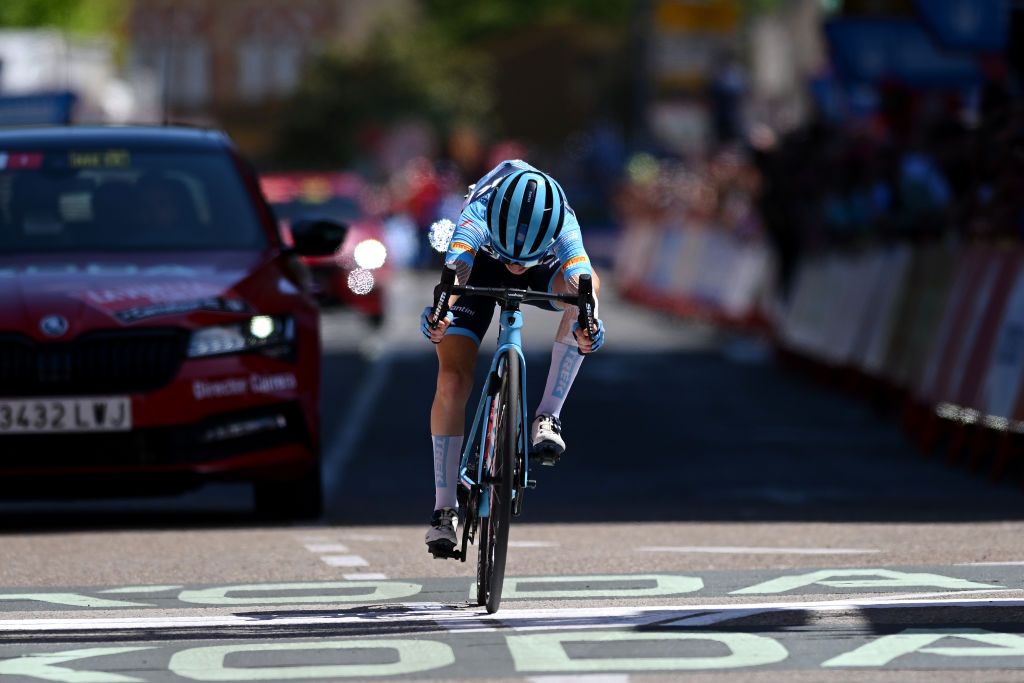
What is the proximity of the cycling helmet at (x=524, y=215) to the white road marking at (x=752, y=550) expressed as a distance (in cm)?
235

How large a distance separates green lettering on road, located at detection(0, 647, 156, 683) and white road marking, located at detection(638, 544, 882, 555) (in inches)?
130

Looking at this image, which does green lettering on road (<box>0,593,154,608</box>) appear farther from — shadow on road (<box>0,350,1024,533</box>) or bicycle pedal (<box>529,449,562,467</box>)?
shadow on road (<box>0,350,1024,533</box>)

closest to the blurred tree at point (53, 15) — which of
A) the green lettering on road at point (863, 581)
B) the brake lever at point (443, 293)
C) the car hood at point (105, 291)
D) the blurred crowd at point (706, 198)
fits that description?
the blurred crowd at point (706, 198)

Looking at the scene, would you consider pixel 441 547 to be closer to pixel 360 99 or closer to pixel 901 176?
pixel 901 176

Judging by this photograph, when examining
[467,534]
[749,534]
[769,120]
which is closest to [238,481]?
[749,534]

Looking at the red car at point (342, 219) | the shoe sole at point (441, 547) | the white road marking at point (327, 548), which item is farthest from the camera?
the red car at point (342, 219)

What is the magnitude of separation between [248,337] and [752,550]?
2.48 m

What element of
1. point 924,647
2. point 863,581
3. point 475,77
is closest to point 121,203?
point 863,581

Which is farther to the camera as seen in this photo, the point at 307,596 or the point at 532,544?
the point at 532,544

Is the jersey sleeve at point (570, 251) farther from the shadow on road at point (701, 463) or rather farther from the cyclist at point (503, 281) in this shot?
the shadow on road at point (701, 463)

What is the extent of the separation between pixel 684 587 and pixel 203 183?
446cm

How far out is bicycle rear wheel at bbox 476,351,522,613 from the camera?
8672 millimetres

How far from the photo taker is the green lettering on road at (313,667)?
756cm

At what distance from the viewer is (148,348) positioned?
1176cm
